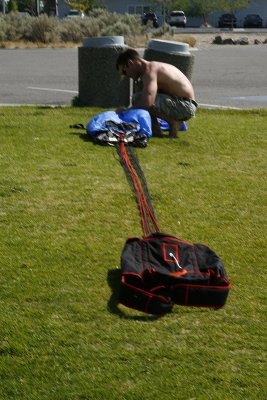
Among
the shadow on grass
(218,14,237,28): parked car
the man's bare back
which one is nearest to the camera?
the shadow on grass

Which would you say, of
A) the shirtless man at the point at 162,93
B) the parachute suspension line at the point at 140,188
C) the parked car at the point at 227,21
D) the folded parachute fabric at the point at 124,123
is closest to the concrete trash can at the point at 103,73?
the shirtless man at the point at 162,93

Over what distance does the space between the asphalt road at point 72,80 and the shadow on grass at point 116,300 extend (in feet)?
26.3

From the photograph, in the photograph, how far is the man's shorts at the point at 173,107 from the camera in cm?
892

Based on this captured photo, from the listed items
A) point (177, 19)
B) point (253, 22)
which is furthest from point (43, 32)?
point (253, 22)

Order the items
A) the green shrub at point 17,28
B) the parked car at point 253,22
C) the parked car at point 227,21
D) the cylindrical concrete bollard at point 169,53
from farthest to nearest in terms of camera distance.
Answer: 1. the parked car at point 253,22
2. the parked car at point 227,21
3. the green shrub at point 17,28
4. the cylindrical concrete bollard at point 169,53

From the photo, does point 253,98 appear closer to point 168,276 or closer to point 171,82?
point 171,82

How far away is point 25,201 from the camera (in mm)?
6262

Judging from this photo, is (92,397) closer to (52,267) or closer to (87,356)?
(87,356)

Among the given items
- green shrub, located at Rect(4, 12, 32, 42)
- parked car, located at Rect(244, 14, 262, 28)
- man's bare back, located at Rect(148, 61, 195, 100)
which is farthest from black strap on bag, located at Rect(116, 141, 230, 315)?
parked car, located at Rect(244, 14, 262, 28)

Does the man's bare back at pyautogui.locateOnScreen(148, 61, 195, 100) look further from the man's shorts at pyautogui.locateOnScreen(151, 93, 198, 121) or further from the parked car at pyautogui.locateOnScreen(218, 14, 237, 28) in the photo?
the parked car at pyautogui.locateOnScreen(218, 14, 237, 28)

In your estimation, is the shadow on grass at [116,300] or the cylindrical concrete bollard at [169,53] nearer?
the shadow on grass at [116,300]

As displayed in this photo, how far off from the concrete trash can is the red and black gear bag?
21.7 feet

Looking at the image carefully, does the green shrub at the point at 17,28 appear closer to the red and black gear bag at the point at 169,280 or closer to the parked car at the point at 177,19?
the red and black gear bag at the point at 169,280

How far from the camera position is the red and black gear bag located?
4348 millimetres
